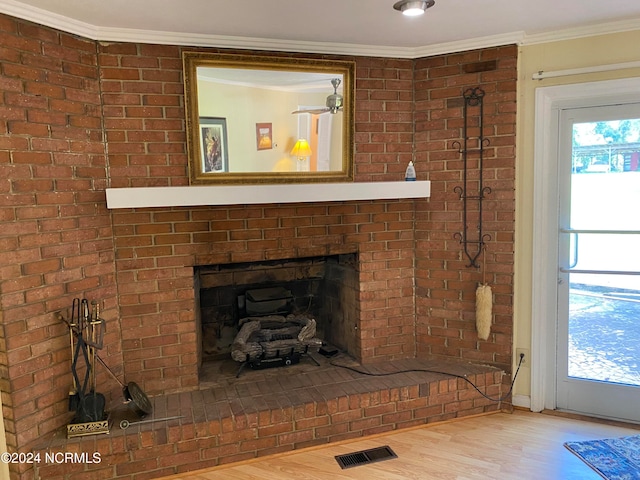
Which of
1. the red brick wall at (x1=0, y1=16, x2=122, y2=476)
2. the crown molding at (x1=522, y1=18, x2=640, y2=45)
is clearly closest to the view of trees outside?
the crown molding at (x1=522, y1=18, x2=640, y2=45)

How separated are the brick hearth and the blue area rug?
1.73 feet

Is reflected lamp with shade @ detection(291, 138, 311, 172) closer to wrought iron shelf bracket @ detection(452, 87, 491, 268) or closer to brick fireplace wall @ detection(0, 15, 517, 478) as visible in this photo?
brick fireplace wall @ detection(0, 15, 517, 478)

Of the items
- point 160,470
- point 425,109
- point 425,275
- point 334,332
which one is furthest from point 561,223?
point 160,470

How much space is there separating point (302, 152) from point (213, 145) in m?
0.52

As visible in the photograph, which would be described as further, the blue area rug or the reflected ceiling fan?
the reflected ceiling fan

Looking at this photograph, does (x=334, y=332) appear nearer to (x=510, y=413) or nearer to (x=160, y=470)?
(x=510, y=413)

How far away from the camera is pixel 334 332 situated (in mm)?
3387

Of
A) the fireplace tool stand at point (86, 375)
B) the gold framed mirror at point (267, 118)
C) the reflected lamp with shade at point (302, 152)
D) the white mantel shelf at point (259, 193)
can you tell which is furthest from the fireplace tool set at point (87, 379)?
the reflected lamp with shade at point (302, 152)

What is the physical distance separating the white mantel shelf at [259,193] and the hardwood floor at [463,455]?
4.64ft

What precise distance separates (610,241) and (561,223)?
282mm

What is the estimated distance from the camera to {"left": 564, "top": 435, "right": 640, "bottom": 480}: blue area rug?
2.23 meters

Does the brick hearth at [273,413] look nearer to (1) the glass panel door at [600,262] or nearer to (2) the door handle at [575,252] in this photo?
(1) the glass panel door at [600,262]

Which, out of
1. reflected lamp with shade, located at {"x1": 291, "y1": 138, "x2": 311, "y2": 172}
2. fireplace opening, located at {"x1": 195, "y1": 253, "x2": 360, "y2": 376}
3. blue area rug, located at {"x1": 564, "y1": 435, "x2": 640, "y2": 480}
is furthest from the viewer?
fireplace opening, located at {"x1": 195, "y1": 253, "x2": 360, "y2": 376}

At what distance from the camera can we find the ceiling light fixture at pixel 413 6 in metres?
2.07
